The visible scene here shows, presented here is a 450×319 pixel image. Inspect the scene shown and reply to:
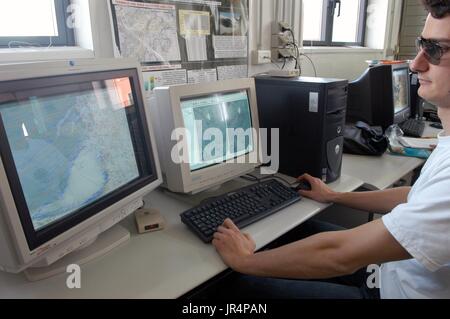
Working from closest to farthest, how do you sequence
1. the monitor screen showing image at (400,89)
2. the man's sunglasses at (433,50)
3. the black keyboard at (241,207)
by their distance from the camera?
the man's sunglasses at (433,50) → the black keyboard at (241,207) → the monitor screen showing image at (400,89)

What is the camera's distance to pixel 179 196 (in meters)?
1.29

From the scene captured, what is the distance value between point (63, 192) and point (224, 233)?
42 cm

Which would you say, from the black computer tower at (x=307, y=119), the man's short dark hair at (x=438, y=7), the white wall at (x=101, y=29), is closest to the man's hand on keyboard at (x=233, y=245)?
the black computer tower at (x=307, y=119)

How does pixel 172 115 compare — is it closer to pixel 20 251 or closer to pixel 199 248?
pixel 199 248

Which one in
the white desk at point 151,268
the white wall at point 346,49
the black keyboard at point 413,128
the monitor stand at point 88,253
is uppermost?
the white wall at point 346,49

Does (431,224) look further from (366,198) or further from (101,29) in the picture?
(101,29)

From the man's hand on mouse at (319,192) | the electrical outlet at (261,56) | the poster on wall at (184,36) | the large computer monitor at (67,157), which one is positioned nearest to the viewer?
the large computer monitor at (67,157)

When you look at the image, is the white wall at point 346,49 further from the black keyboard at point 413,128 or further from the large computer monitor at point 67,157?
the large computer monitor at point 67,157

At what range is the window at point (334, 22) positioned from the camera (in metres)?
2.77

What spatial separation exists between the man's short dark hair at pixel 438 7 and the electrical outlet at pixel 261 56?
112cm

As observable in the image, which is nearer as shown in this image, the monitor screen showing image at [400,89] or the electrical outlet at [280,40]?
the electrical outlet at [280,40]

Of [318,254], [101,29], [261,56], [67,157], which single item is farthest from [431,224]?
[261,56]
